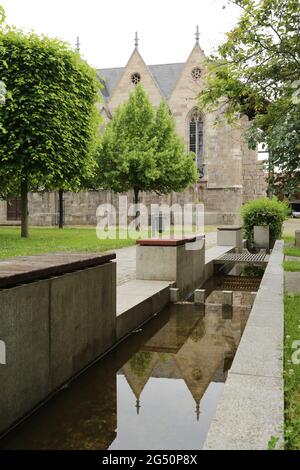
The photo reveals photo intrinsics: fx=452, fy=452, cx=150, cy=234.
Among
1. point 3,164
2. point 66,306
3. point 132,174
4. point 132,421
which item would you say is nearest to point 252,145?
point 66,306

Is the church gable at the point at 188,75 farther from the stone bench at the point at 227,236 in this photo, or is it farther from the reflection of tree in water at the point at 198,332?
the reflection of tree in water at the point at 198,332

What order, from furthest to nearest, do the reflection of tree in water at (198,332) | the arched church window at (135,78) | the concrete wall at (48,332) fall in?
the arched church window at (135,78), the reflection of tree in water at (198,332), the concrete wall at (48,332)

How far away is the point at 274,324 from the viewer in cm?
490

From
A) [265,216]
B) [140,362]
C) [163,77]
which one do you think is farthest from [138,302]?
[163,77]

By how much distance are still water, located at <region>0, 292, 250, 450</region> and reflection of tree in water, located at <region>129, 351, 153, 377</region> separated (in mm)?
11

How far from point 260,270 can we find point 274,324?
825 cm

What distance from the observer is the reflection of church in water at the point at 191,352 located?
4.68m

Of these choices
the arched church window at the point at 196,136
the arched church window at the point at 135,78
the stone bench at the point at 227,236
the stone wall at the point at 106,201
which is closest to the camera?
the stone bench at the point at 227,236

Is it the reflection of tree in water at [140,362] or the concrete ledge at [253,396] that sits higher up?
the concrete ledge at [253,396]

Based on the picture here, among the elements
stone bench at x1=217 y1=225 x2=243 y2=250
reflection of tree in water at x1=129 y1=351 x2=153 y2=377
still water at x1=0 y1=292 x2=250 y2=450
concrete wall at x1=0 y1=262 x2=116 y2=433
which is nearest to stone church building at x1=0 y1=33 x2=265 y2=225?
stone bench at x1=217 y1=225 x2=243 y2=250

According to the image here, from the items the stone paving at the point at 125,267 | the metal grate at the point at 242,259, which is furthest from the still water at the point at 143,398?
the metal grate at the point at 242,259

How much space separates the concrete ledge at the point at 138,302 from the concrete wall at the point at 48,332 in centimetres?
80

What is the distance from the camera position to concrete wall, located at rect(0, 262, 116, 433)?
3.37 m

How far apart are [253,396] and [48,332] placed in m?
1.83
